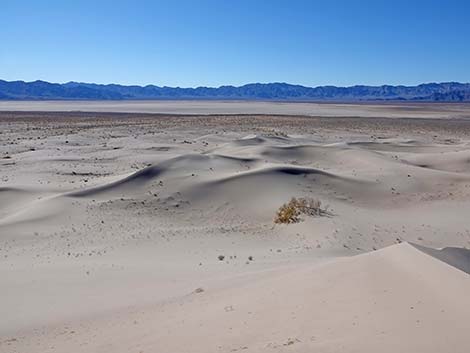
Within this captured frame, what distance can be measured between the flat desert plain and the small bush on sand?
302 mm

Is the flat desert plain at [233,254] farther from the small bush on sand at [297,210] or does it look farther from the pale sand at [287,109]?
the pale sand at [287,109]

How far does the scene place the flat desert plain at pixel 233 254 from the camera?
22.3 ft

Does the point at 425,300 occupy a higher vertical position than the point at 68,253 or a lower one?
higher

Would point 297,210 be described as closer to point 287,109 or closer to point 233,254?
point 233,254

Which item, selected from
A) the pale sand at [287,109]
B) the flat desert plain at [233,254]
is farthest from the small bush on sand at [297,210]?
the pale sand at [287,109]

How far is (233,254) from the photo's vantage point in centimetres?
1354

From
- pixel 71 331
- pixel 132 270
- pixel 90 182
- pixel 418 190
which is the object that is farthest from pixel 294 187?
pixel 71 331

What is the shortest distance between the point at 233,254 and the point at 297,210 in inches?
161

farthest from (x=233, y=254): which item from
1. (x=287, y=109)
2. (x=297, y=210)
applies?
(x=287, y=109)

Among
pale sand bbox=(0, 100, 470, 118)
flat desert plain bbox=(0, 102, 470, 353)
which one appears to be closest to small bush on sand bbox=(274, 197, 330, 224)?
flat desert plain bbox=(0, 102, 470, 353)

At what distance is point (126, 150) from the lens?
33375mm

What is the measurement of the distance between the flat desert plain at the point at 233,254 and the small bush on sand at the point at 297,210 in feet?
0.99

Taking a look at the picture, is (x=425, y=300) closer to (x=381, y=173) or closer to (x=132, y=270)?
(x=132, y=270)

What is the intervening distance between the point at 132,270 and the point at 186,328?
4.82 m
